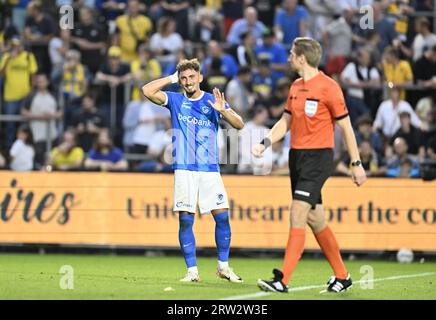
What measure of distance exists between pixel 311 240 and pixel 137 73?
6.12 meters

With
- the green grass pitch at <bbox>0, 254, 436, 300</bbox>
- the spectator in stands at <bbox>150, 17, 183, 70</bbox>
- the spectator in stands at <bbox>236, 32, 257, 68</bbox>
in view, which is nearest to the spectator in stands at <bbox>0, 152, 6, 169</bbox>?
the green grass pitch at <bbox>0, 254, 436, 300</bbox>

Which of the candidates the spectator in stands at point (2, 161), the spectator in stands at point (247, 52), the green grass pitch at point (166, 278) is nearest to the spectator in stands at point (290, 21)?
the spectator in stands at point (247, 52)

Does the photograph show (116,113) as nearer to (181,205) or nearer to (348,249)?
(348,249)

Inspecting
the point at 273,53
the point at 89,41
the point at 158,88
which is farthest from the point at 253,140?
the point at 158,88

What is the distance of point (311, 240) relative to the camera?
58.2 feet

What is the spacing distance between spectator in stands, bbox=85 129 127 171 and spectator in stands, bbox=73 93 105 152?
527 millimetres

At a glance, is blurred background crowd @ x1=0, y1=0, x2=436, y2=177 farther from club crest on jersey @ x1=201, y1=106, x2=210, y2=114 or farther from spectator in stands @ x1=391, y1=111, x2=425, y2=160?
club crest on jersey @ x1=201, y1=106, x2=210, y2=114

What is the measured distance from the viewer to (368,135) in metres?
19.8

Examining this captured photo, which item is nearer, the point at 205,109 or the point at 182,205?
the point at 182,205

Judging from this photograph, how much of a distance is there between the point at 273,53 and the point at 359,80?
196cm

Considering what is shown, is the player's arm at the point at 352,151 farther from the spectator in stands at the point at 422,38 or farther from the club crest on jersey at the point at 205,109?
the spectator in stands at the point at 422,38

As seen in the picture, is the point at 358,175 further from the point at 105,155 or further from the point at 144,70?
the point at 144,70

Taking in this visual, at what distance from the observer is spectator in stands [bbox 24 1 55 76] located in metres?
22.9
